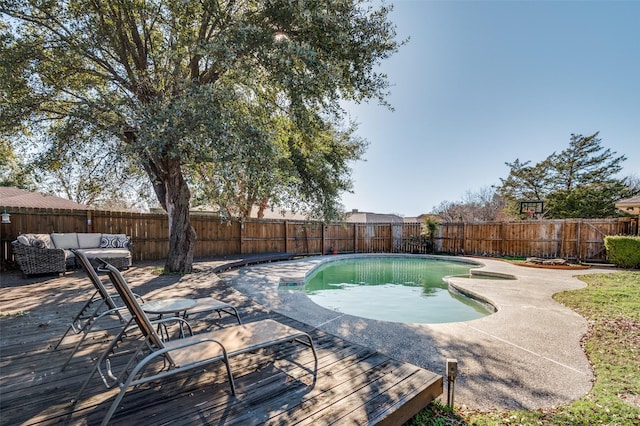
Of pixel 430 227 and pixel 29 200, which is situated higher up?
pixel 29 200

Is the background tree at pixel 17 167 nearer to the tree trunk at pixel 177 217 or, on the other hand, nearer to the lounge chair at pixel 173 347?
the tree trunk at pixel 177 217

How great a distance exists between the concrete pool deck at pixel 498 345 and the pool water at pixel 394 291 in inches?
37.7

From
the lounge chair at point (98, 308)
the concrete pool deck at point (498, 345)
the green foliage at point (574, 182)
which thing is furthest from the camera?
the green foliage at point (574, 182)

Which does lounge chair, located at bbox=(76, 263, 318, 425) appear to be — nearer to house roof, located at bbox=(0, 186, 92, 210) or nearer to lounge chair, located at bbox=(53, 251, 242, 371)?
lounge chair, located at bbox=(53, 251, 242, 371)

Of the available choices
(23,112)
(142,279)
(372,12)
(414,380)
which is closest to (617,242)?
(372,12)

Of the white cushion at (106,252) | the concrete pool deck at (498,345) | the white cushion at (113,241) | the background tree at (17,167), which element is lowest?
the concrete pool deck at (498,345)

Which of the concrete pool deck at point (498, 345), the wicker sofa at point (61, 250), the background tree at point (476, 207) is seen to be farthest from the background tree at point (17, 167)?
the background tree at point (476, 207)

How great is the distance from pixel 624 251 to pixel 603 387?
1121 centimetres

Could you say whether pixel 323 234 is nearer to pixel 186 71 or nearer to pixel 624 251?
pixel 186 71

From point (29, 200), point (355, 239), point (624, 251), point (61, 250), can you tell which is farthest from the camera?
point (355, 239)

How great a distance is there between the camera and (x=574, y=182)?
21.3 m

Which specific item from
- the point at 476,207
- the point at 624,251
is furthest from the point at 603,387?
the point at 476,207

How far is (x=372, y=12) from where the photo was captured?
649 centimetres

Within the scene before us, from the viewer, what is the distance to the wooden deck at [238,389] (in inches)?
71.8
